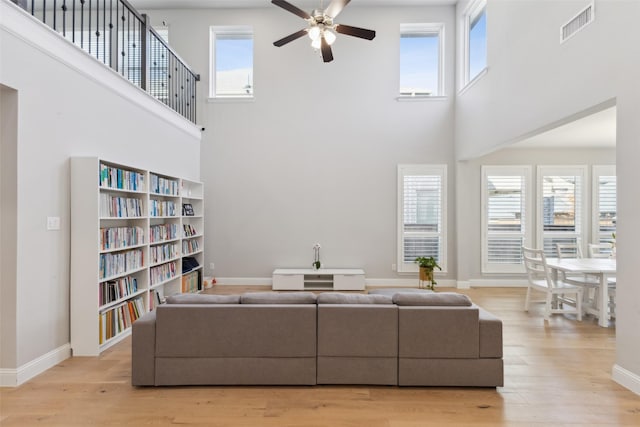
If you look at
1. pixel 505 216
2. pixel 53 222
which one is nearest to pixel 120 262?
pixel 53 222

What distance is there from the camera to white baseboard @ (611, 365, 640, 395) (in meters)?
2.84

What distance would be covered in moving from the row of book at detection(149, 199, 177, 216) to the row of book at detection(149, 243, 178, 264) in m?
0.45

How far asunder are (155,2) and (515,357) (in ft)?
26.1

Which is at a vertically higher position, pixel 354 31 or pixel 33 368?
pixel 354 31

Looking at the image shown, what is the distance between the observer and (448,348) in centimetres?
289

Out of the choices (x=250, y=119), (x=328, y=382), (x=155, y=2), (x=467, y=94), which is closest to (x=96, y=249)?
(x=328, y=382)

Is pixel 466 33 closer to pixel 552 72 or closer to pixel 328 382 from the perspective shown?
pixel 552 72

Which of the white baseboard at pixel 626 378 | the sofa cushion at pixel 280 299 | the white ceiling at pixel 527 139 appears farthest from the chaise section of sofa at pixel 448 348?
the white ceiling at pixel 527 139

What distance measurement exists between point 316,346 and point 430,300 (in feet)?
3.26

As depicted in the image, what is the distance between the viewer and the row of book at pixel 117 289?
3748 millimetres

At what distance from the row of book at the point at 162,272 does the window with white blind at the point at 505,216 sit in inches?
216

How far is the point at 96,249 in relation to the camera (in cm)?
357

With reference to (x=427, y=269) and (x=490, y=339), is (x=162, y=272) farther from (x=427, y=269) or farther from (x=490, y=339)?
(x=427, y=269)

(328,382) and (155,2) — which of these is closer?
(328,382)
